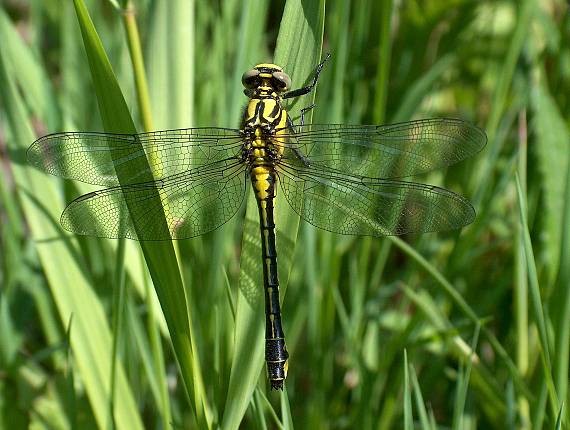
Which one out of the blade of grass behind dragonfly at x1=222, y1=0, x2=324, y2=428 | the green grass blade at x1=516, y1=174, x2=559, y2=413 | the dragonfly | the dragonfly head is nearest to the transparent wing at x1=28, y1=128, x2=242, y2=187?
the dragonfly

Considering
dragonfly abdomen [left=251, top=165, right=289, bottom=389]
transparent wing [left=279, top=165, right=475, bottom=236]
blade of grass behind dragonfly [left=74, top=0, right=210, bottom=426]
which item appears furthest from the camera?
transparent wing [left=279, top=165, right=475, bottom=236]

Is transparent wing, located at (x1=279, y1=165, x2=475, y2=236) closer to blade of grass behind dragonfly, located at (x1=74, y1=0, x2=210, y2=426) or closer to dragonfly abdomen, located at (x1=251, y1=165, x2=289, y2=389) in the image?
dragonfly abdomen, located at (x1=251, y1=165, x2=289, y2=389)

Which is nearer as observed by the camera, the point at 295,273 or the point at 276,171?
the point at 276,171

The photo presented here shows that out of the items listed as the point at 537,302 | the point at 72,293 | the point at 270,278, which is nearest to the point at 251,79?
the point at 270,278

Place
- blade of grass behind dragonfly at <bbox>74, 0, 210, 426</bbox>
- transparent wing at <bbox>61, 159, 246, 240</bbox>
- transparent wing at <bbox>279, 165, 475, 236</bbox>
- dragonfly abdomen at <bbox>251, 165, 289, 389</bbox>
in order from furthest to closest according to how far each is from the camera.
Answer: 1. transparent wing at <bbox>279, 165, 475, 236</bbox>
2. dragonfly abdomen at <bbox>251, 165, 289, 389</bbox>
3. transparent wing at <bbox>61, 159, 246, 240</bbox>
4. blade of grass behind dragonfly at <bbox>74, 0, 210, 426</bbox>

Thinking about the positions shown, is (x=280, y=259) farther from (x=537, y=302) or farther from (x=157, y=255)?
(x=537, y=302)

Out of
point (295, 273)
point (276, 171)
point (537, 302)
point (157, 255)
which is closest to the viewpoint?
point (157, 255)

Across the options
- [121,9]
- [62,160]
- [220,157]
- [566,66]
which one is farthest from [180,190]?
[566,66]

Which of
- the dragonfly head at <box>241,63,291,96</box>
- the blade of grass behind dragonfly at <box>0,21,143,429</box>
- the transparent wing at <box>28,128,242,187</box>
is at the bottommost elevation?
the blade of grass behind dragonfly at <box>0,21,143,429</box>

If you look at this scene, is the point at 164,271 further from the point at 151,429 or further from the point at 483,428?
the point at 483,428
